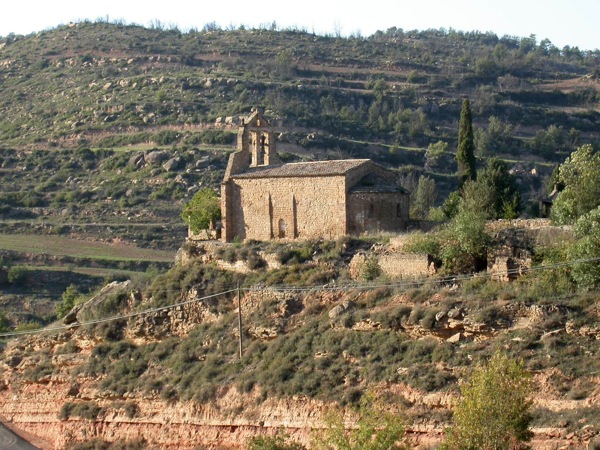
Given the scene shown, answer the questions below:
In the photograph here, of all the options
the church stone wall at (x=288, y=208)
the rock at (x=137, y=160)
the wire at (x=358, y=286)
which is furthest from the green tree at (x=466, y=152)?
the rock at (x=137, y=160)

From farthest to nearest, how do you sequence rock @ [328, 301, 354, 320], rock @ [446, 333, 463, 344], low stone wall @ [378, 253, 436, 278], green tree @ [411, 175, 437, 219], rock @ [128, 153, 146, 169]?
rock @ [128, 153, 146, 169]
green tree @ [411, 175, 437, 219]
low stone wall @ [378, 253, 436, 278]
rock @ [328, 301, 354, 320]
rock @ [446, 333, 463, 344]

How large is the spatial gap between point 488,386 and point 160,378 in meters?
14.8

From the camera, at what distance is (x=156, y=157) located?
79625mm

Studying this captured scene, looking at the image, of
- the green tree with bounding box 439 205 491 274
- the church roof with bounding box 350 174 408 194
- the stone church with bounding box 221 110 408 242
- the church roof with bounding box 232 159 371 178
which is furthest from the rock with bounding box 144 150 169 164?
the green tree with bounding box 439 205 491 274

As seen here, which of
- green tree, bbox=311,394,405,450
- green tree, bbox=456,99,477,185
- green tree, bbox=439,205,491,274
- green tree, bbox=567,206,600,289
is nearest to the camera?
green tree, bbox=311,394,405,450

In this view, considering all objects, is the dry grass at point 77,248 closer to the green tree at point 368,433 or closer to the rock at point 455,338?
the rock at point 455,338

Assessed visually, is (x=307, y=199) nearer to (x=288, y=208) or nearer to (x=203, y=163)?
(x=288, y=208)

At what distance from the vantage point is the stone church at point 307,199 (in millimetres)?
43406

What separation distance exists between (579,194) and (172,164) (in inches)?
1567

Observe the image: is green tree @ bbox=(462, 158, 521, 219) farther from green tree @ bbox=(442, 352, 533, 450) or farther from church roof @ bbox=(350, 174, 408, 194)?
green tree @ bbox=(442, 352, 533, 450)

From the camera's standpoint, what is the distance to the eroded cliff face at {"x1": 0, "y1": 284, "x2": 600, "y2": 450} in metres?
33.6

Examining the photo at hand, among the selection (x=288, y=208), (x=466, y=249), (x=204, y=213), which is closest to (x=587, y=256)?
(x=466, y=249)

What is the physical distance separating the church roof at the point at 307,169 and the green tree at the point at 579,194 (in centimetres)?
638

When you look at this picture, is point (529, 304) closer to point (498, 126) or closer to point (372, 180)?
point (372, 180)
